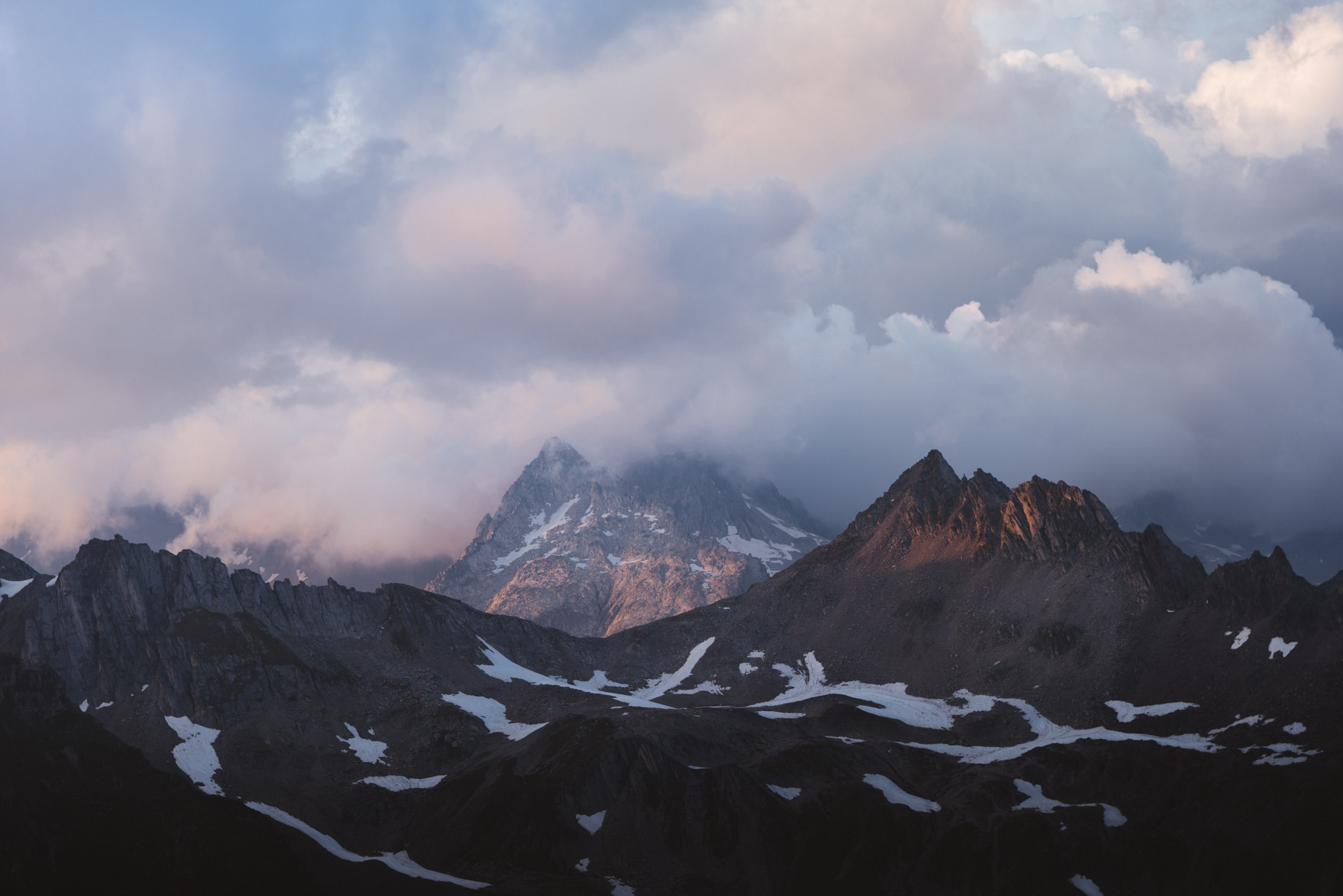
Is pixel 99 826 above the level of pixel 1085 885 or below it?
above

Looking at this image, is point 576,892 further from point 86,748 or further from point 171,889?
point 86,748

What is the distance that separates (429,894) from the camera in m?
195

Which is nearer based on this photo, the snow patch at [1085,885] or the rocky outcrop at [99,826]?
the rocky outcrop at [99,826]

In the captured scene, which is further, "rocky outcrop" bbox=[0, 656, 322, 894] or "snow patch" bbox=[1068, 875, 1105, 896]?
"snow patch" bbox=[1068, 875, 1105, 896]

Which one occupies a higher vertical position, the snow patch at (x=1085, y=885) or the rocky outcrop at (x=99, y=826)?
the rocky outcrop at (x=99, y=826)

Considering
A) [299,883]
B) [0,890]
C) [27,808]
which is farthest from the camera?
[299,883]

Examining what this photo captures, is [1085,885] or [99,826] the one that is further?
[1085,885]

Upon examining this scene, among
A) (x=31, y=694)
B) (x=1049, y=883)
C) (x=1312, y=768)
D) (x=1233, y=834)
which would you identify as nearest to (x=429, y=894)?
(x=31, y=694)

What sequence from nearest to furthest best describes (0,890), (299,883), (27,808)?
(0,890)
(27,808)
(299,883)

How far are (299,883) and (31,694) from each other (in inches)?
2411

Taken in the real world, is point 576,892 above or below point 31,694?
below

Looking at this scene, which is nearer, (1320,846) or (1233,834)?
(1320,846)

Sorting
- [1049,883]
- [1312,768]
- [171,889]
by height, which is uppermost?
[171,889]

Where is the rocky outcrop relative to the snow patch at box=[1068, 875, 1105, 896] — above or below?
above
